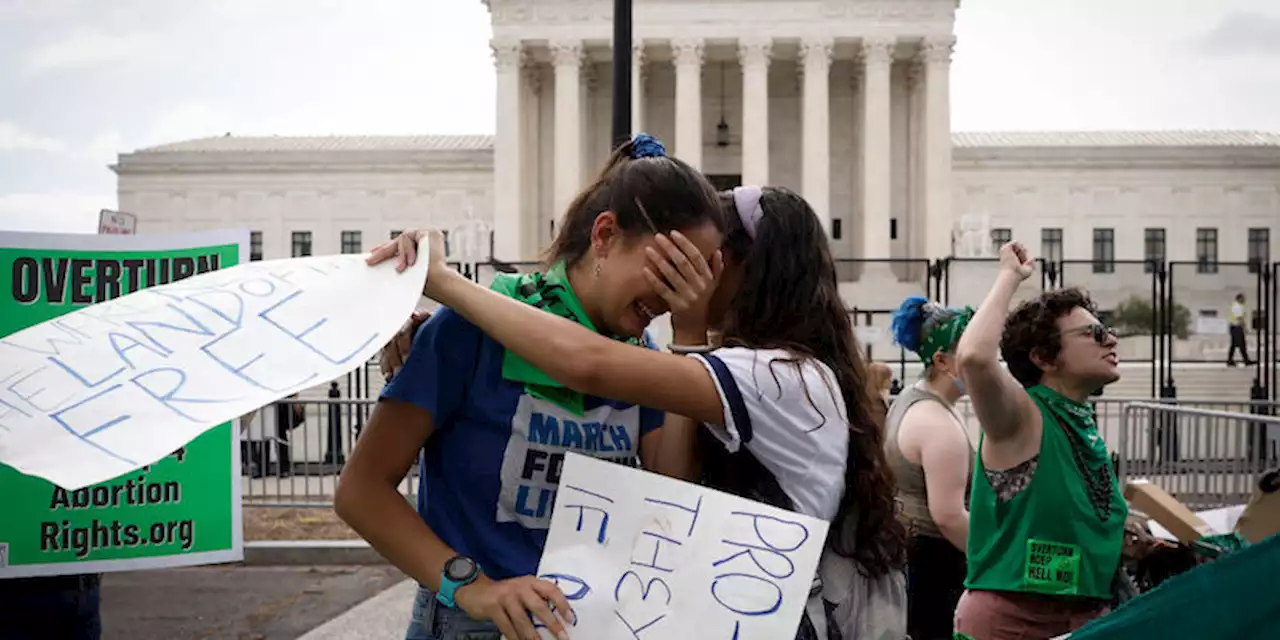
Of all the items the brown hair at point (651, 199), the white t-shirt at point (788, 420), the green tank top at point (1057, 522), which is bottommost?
the green tank top at point (1057, 522)

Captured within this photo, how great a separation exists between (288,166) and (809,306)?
2311 inches

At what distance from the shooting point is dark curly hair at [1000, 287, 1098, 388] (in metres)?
3.41

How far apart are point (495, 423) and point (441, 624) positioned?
1.21 feet

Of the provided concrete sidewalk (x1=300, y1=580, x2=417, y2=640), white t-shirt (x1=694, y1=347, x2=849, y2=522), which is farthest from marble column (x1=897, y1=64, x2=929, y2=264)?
white t-shirt (x1=694, y1=347, x2=849, y2=522)

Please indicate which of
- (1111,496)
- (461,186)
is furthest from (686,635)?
(461,186)

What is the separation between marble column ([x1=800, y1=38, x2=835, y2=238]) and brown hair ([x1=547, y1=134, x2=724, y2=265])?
44756mm

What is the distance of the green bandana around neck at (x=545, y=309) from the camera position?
1.85 metres

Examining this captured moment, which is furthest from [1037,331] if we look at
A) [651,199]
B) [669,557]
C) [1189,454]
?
[1189,454]

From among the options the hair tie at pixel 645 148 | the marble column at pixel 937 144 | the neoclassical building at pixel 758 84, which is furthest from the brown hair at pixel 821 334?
the marble column at pixel 937 144

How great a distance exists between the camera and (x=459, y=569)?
175cm

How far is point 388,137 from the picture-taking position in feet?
220

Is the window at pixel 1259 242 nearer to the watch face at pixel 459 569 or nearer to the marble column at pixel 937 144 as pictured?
the marble column at pixel 937 144

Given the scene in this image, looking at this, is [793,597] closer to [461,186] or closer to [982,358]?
[982,358]

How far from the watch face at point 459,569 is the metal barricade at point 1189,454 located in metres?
8.33
